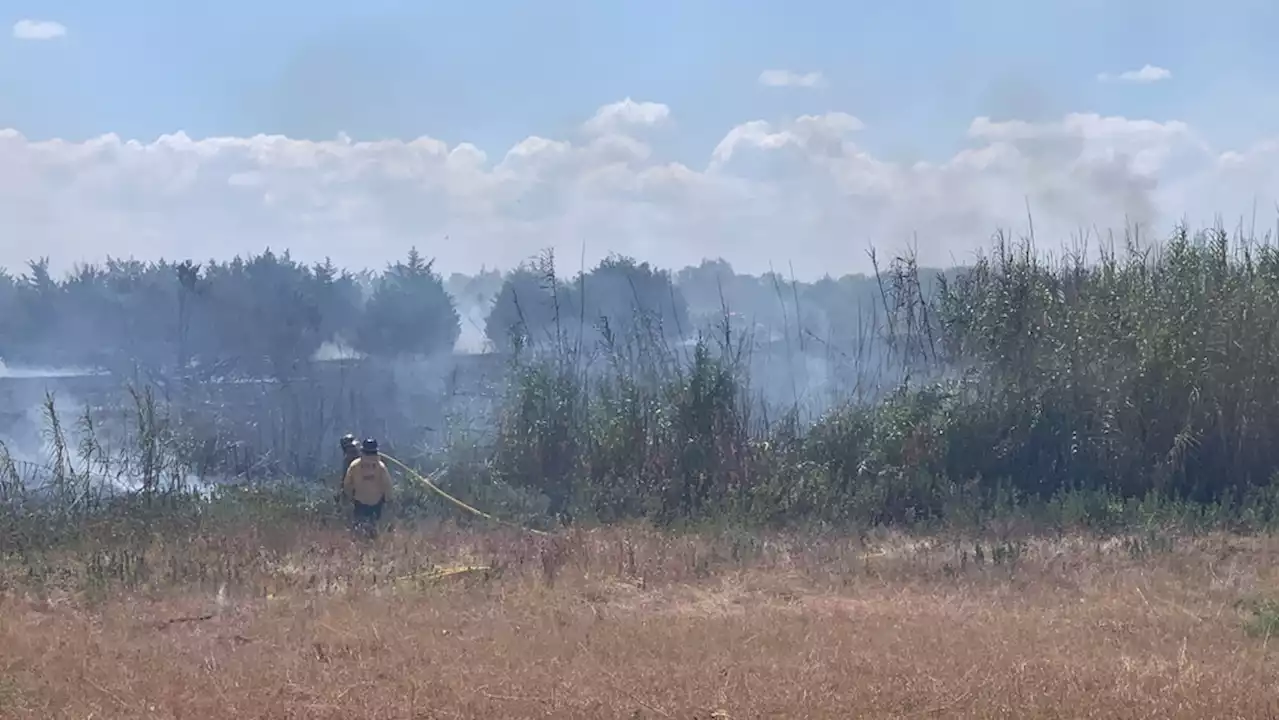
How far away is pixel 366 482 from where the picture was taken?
11883mm

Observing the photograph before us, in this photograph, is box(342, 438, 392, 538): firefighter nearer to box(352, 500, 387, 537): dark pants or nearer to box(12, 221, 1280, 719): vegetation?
box(352, 500, 387, 537): dark pants

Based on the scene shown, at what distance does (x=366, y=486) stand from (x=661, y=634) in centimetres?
525

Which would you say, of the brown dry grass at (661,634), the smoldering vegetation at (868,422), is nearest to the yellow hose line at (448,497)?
the smoldering vegetation at (868,422)

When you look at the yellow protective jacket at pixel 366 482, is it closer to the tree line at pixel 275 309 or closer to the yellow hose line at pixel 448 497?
the yellow hose line at pixel 448 497

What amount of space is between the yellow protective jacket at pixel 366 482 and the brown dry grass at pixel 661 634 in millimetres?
1009

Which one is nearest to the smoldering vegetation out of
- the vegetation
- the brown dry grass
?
the vegetation

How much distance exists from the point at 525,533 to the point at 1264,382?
24.2ft

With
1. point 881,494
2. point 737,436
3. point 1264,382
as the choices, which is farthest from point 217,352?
point 1264,382

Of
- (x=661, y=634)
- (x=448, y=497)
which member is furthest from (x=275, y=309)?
(x=661, y=634)

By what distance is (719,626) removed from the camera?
7668 millimetres

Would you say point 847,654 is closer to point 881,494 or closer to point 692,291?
point 881,494

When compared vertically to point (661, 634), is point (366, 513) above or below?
above

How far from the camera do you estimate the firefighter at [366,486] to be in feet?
38.9

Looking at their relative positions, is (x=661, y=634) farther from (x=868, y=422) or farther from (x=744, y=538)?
(x=868, y=422)
